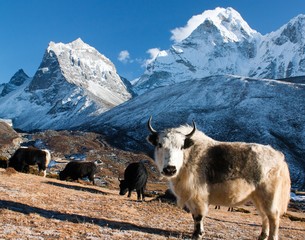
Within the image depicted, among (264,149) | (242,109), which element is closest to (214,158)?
(264,149)

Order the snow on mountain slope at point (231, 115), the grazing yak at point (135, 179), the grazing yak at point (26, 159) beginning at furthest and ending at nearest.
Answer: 1. the snow on mountain slope at point (231, 115)
2. the grazing yak at point (26, 159)
3. the grazing yak at point (135, 179)

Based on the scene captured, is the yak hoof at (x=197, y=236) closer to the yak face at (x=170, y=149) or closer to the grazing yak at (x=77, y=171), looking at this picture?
the yak face at (x=170, y=149)

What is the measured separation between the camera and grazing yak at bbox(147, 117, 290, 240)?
9922 millimetres

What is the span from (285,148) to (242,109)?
30.2m

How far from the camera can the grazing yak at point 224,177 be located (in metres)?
9.92

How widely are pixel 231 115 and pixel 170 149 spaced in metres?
138

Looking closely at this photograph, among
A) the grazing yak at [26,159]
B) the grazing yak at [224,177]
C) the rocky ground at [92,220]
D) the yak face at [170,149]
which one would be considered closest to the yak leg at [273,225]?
the grazing yak at [224,177]

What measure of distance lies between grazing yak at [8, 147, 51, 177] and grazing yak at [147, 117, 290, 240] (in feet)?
61.8

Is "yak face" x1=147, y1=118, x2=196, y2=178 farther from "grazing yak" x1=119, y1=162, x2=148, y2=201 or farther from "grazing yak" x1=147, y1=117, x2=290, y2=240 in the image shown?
"grazing yak" x1=119, y1=162, x2=148, y2=201

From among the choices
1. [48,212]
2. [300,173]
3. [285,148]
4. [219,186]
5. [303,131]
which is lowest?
[48,212]

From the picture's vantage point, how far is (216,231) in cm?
1176

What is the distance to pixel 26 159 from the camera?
2730 cm

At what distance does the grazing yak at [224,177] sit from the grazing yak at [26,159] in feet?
61.8

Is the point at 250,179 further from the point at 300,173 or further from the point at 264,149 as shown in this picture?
the point at 300,173
